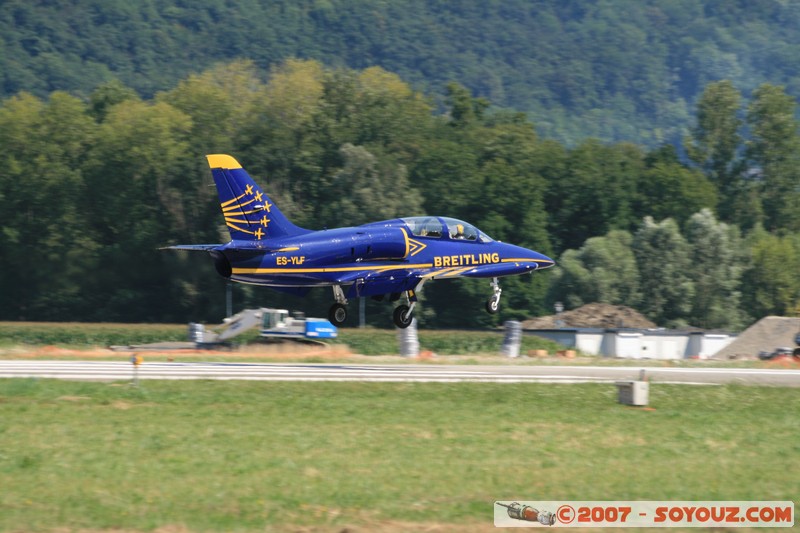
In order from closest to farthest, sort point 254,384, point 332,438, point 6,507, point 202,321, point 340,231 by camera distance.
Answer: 1. point 6,507
2. point 332,438
3. point 254,384
4. point 340,231
5. point 202,321

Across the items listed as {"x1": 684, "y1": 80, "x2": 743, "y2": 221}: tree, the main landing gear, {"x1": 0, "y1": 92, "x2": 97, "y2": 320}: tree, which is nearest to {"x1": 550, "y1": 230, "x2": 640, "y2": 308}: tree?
{"x1": 0, "y1": 92, "x2": 97, "y2": 320}: tree

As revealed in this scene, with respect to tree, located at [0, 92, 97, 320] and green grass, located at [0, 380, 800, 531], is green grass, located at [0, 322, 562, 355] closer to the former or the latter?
tree, located at [0, 92, 97, 320]

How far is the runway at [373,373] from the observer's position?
29.1 meters

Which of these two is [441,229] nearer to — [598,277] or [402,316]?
[402,316]

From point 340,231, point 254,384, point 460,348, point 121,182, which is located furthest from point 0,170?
point 254,384

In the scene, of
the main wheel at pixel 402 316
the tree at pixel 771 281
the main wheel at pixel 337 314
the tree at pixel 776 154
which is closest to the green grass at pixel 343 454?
the main wheel at pixel 337 314

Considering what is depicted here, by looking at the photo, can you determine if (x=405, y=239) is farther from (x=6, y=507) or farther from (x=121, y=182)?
(x=121, y=182)

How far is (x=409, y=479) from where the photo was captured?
18.1m

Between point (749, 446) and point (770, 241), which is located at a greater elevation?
point (770, 241)

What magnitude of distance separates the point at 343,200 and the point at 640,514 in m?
60.7

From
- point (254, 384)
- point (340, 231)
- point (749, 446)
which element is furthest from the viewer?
point (340, 231)

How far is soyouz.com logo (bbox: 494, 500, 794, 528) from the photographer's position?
16203 millimetres

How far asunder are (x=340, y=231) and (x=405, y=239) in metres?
2.25

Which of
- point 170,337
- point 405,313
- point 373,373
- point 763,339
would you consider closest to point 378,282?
point 405,313
